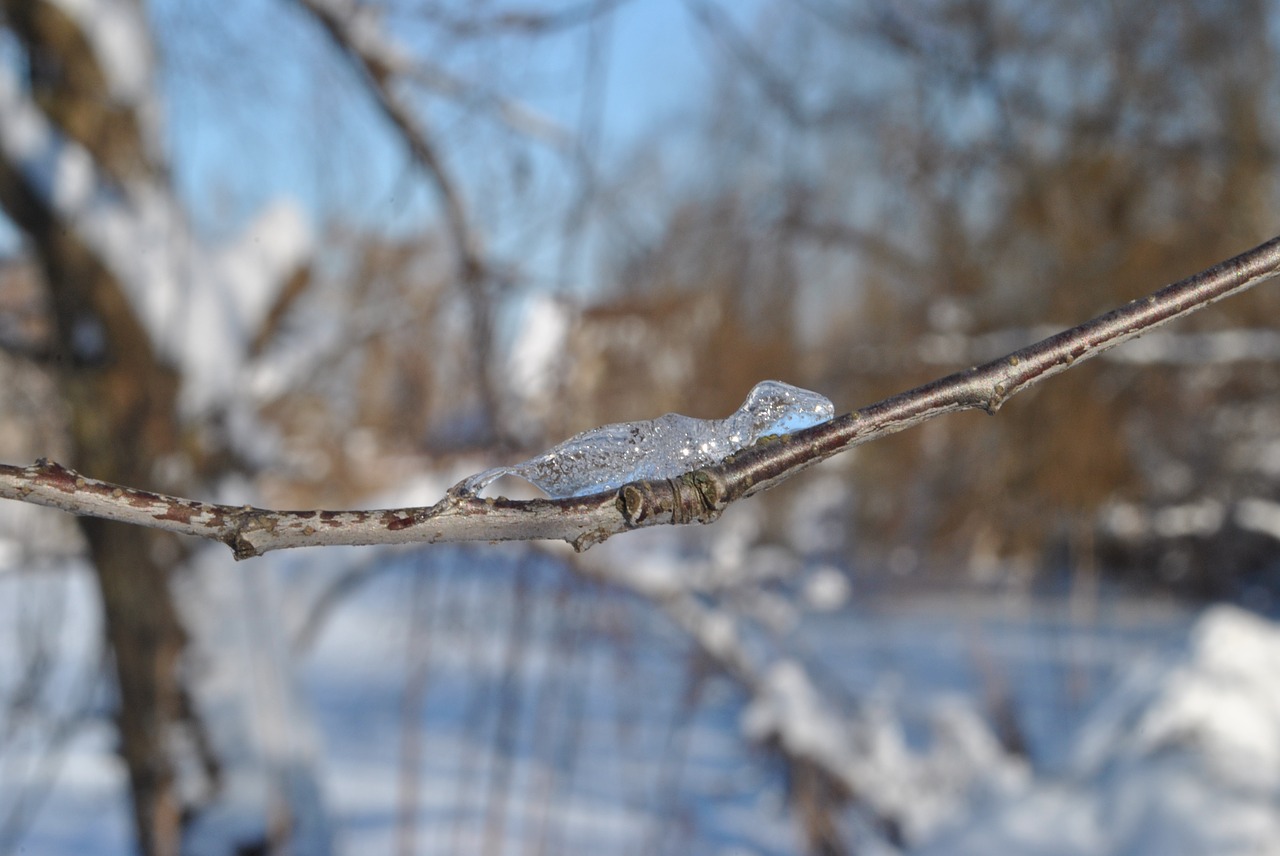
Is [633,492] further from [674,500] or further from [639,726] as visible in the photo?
[639,726]

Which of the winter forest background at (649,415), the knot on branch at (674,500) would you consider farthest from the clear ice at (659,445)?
the winter forest background at (649,415)

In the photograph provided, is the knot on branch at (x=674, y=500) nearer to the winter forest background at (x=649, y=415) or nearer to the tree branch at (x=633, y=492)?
the tree branch at (x=633, y=492)

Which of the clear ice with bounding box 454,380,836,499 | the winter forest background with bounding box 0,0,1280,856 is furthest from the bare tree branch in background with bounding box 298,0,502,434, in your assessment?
the clear ice with bounding box 454,380,836,499

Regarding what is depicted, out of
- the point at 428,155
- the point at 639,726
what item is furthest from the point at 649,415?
the point at 639,726

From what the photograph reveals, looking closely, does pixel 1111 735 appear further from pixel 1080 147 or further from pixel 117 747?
→ pixel 117 747

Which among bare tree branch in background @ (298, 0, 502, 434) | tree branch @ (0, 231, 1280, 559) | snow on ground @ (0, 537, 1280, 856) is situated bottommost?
tree branch @ (0, 231, 1280, 559)

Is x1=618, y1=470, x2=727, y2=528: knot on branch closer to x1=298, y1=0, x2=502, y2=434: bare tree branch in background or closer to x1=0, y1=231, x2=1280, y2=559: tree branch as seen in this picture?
x1=0, y1=231, x2=1280, y2=559: tree branch
